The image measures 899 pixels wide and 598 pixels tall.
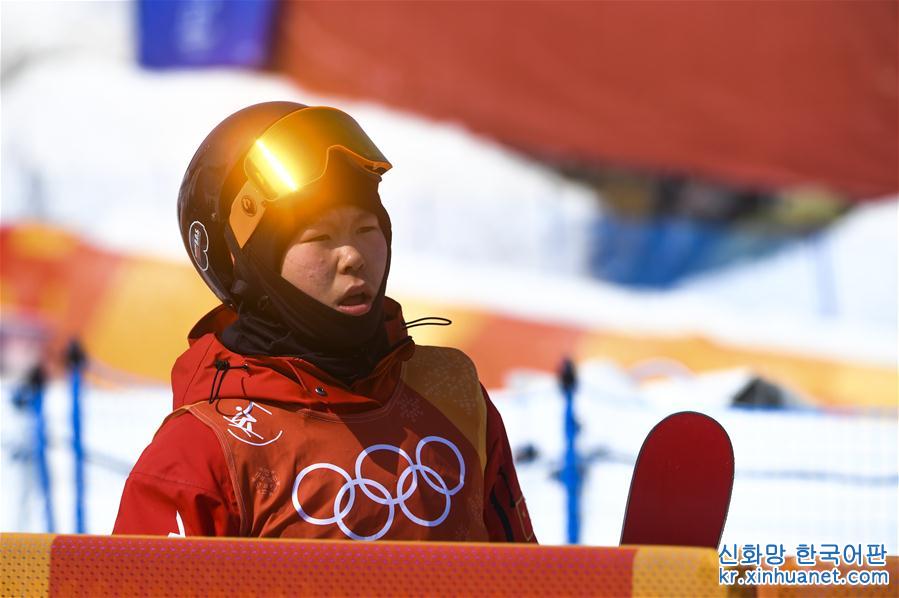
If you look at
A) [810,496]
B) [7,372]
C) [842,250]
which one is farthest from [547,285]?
[810,496]

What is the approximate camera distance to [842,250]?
29.0 ft

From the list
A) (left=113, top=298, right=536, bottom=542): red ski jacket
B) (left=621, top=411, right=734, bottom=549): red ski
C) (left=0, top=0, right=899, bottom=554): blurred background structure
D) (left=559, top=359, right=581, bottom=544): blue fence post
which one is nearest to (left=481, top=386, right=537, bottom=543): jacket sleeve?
(left=113, top=298, right=536, bottom=542): red ski jacket

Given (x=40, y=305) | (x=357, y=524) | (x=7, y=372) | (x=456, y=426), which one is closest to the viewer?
(x=357, y=524)

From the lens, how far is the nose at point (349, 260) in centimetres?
206

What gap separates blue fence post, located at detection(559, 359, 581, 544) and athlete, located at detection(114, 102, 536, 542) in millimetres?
1660

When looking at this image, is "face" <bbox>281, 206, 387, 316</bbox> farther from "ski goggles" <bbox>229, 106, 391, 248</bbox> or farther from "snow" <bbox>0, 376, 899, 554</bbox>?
"snow" <bbox>0, 376, 899, 554</bbox>

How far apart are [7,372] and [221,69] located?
103 inches

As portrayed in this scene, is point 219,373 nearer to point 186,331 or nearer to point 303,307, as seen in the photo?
point 303,307

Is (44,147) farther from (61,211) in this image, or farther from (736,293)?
(736,293)

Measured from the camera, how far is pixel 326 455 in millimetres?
1980

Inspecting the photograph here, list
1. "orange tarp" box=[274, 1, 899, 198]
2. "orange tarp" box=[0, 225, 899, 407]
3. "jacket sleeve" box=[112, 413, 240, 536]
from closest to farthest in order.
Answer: "jacket sleeve" box=[112, 413, 240, 536], "orange tarp" box=[0, 225, 899, 407], "orange tarp" box=[274, 1, 899, 198]

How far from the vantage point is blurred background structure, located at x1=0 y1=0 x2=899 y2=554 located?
8.14 meters

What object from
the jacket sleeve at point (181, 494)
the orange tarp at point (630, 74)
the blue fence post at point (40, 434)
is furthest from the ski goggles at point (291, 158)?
the orange tarp at point (630, 74)

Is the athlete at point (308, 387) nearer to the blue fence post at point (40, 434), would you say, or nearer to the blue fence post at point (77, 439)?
the blue fence post at point (77, 439)
